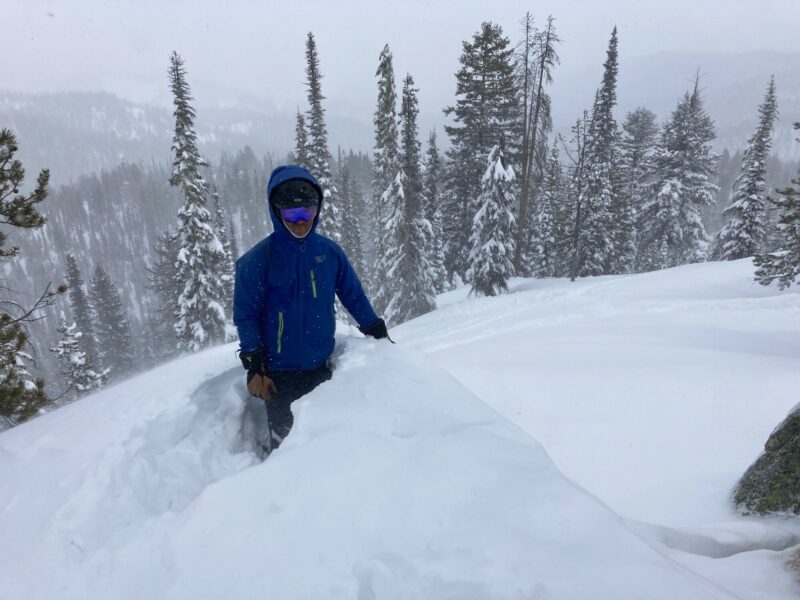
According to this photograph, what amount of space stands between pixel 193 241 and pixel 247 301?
59.5 feet

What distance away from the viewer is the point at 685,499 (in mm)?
3676

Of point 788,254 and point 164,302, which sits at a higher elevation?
point 788,254

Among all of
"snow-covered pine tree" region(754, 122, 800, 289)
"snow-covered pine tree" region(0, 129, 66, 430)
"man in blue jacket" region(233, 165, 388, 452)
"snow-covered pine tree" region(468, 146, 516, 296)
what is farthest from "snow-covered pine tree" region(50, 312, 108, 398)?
Result: "snow-covered pine tree" region(754, 122, 800, 289)

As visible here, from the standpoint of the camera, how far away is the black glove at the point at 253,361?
3020mm

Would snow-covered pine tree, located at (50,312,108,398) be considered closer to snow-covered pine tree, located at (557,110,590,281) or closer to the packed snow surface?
the packed snow surface

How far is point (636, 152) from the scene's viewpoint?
1314 inches

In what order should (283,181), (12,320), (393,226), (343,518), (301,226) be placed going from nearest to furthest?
(343,518)
(283,181)
(301,226)
(12,320)
(393,226)

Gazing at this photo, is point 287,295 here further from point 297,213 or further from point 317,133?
point 317,133

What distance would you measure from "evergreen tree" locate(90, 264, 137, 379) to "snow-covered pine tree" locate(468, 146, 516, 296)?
1523 inches

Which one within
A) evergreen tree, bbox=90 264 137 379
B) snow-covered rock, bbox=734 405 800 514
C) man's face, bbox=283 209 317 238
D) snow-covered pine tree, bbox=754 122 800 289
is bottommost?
evergreen tree, bbox=90 264 137 379

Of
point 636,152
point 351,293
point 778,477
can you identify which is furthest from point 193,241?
point 636,152

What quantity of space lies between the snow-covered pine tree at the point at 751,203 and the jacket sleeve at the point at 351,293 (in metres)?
28.0

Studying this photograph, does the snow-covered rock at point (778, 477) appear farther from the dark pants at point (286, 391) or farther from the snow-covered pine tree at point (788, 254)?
the snow-covered pine tree at point (788, 254)

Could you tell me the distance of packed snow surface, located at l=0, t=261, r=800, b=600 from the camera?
1.50 m
